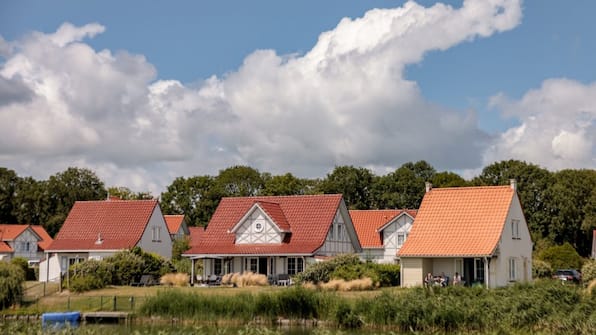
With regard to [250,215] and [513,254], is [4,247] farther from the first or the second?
[513,254]

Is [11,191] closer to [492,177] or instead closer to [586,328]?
[492,177]

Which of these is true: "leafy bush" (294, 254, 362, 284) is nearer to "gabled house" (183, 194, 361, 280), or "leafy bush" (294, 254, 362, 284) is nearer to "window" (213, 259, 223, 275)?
"gabled house" (183, 194, 361, 280)

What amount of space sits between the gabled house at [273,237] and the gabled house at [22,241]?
1414 inches

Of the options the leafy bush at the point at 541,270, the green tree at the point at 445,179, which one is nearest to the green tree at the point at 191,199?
the green tree at the point at 445,179

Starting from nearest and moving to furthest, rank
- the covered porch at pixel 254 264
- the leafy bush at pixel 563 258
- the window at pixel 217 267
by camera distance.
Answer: the covered porch at pixel 254 264 → the window at pixel 217 267 → the leafy bush at pixel 563 258

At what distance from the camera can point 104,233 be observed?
5122 centimetres

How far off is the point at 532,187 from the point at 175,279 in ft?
136

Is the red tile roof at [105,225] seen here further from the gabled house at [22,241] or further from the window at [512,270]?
the gabled house at [22,241]

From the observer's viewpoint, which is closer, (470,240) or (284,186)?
(470,240)

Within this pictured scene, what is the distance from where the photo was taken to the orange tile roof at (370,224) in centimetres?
5925

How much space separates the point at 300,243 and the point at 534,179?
34789mm

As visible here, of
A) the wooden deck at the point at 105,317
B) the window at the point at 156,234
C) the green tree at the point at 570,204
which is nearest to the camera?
the wooden deck at the point at 105,317

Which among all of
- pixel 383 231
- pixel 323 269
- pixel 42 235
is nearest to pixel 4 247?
pixel 42 235

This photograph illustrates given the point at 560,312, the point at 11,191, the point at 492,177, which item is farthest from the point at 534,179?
the point at 11,191
